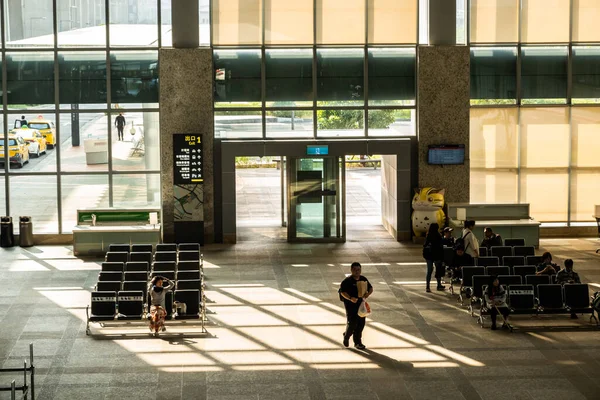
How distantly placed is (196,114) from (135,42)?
2.39 metres

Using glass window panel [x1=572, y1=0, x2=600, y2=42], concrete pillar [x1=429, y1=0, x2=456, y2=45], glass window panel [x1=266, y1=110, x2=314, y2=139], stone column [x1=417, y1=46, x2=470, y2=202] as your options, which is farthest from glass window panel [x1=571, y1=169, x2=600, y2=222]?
glass window panel [x1=266, y1=110, x2=314, y2=139]

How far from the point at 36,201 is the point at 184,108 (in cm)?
453

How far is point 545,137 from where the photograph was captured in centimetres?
2844

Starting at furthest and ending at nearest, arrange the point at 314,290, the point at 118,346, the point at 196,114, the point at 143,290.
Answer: the point at 196,114 → the point at 314,290 → the point at 143,290 → the point at 118,346

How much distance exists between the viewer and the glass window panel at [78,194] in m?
27.7

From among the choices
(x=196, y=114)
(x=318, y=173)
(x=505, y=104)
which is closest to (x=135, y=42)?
(x=196, y=114)

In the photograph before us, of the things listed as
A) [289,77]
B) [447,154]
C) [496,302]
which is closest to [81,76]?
[289,77]

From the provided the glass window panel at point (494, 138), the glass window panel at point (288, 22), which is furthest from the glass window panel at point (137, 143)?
the glass window panel at point (494, 138)

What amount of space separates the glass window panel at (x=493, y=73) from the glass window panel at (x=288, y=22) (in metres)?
4.36

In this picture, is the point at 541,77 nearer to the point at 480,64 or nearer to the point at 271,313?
the point at 480,64

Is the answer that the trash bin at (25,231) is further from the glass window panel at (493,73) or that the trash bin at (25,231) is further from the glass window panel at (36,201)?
the glass window panel at (493,73)

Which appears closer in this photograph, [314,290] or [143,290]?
[143,290]

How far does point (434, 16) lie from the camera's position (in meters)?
27.4

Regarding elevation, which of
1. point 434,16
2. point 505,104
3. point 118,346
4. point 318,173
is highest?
point 434,16
